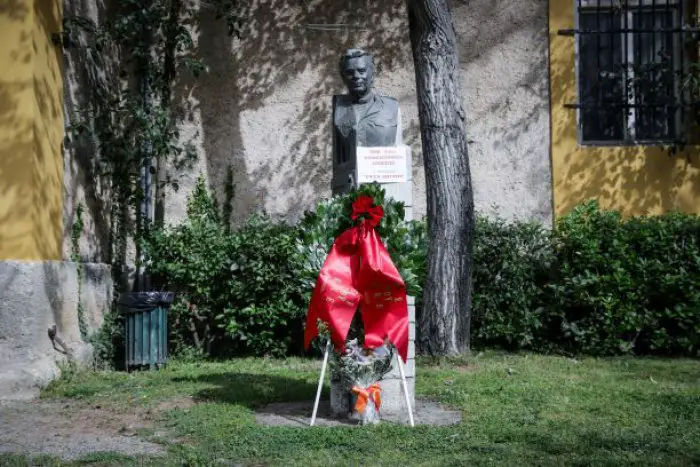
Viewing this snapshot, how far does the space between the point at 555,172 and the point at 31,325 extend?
19.3 ft

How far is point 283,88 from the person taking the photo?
31.8 feet

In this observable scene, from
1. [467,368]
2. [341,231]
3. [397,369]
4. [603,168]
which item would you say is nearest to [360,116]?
[341,231]

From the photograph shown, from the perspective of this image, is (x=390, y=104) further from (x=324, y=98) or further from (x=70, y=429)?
(x=324, y=98)

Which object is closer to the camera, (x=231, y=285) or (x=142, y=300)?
(x=142, y=300)

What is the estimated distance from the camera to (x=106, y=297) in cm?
867

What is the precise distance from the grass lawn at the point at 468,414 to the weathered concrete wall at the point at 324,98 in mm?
2272

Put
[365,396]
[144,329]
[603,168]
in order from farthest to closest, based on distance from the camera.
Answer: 1. [603,168]
2. [144,329]
3. [365,396]

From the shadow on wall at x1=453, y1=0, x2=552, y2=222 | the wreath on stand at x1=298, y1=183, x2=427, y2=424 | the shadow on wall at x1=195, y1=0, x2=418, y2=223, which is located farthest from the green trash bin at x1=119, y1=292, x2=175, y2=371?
the shadow on wall at x1=453, y1=0, x2=552, y2=222

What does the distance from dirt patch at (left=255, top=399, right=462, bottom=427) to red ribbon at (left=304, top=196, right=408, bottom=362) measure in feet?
1.53

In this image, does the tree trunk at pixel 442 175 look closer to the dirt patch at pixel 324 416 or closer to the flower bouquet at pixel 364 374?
the dirt patch at pixel 324 416

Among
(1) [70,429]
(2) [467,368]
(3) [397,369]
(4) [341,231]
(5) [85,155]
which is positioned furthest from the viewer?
(5) [85,155]

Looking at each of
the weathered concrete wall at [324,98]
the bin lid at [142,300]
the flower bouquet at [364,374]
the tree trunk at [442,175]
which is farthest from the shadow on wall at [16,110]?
the tree trunk at [442,175]

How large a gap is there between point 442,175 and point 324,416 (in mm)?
3123

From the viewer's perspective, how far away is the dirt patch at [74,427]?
493 cm
